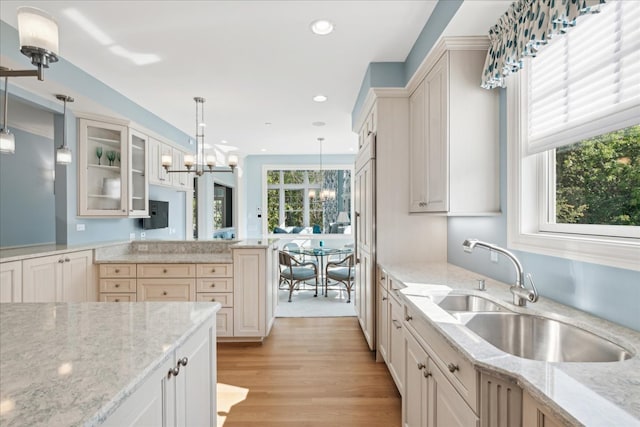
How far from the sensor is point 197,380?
4.32 feet

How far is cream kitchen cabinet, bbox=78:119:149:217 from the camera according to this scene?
11.5ft

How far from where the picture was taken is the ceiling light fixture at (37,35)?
42.5 inches

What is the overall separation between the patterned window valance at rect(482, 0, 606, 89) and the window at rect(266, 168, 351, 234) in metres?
5.85

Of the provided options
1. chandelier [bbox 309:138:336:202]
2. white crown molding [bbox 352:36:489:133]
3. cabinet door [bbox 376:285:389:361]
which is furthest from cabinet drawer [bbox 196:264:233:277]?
chandelier [bbox 309:138:336:202]

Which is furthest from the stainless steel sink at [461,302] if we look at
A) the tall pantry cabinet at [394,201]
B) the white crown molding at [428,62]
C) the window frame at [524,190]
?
the white crown molding at [428,62]

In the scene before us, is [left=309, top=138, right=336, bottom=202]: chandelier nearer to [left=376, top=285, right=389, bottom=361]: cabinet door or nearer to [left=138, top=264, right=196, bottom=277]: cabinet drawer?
[left=138, top=264, right=196, bottom=277]: cabinet drawer

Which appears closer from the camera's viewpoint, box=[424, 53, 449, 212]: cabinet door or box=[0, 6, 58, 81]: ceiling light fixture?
box=[0, 6, 58, 81]: ceiling light fixture

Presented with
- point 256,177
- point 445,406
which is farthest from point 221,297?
point 256,177

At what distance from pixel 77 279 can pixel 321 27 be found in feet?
10.7

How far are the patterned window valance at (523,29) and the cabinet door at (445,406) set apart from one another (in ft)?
5.12

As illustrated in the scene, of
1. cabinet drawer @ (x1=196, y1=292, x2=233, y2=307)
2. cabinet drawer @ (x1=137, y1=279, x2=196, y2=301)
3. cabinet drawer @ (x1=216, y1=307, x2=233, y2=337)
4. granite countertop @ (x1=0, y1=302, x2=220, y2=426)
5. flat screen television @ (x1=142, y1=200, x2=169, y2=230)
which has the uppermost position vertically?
flat screen television @ (x1=142, y1=200, x2=169, y2=230)

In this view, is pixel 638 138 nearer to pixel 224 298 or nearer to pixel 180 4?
pixel 180 4

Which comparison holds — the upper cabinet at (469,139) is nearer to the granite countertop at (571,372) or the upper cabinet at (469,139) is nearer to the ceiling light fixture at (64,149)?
the granite countertop at (571,372)

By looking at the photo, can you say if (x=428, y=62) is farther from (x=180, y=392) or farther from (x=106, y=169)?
(x=106, y=169)
